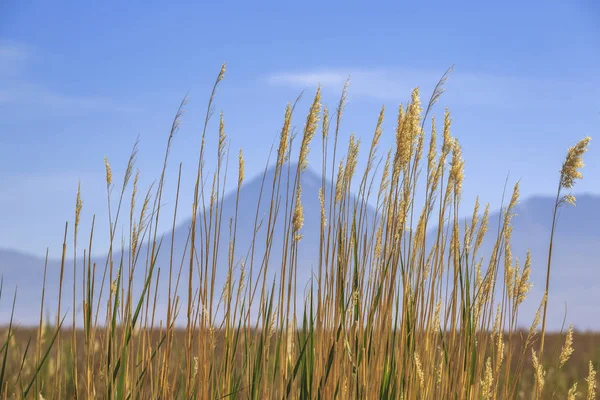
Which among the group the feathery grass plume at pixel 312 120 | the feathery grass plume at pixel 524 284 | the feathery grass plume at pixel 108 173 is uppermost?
the feathery grass plume at pixel 312 120

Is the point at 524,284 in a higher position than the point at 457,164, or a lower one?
lower

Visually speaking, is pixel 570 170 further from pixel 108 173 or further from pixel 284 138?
pixel 108 173

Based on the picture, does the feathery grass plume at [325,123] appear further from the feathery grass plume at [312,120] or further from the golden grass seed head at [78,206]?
the golden grass seed head at [78,206]

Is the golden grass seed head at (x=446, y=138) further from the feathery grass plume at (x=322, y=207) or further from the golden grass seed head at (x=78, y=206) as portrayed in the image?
the golden grass seed head at (x=78, y=206)

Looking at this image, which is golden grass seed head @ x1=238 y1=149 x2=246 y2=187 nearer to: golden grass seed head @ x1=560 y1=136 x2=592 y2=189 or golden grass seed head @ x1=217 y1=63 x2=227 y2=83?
golden grass seed head @ x1=217 y1=63 x2=227 y2=83

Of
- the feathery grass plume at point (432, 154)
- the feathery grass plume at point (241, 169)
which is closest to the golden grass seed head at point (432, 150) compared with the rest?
the feathery grass plume at point (432, 154)

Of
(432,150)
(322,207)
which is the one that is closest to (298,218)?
(322,207)

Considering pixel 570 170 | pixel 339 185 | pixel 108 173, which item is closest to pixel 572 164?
pixel 570 170

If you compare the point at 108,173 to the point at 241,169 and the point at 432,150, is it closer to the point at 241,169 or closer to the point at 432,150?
the point at 241,169

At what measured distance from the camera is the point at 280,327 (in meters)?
2.29

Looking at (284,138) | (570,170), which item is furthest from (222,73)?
(570,170)

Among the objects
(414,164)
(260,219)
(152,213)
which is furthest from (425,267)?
(152,213)

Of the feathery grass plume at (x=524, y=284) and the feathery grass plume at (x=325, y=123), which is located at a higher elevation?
the feathery grass plume at (x=325, y=123)

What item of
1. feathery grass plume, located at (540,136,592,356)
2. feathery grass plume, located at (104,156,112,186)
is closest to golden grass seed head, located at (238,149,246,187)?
feathery grass plume, located at (104,156,112,186)
